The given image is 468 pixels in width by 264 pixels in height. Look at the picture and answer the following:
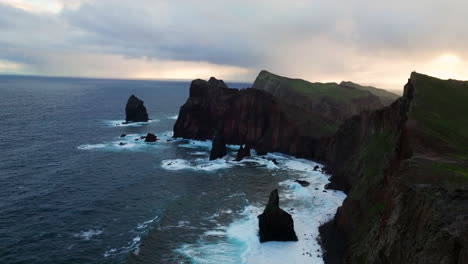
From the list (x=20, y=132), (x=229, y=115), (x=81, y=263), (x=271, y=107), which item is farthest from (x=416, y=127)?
(x=20, y=132)

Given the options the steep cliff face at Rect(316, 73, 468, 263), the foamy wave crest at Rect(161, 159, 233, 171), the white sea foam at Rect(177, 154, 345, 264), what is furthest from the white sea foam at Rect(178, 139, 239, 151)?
the steep cliff face at Rect(316, 73, 468, 263)

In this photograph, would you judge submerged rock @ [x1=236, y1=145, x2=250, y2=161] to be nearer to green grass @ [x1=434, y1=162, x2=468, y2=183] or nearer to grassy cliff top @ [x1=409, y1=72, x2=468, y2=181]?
grassy cliff top @ [x1=409, y1=72, x2=468, y2=181]

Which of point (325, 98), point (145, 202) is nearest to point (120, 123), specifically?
point (325, 98)

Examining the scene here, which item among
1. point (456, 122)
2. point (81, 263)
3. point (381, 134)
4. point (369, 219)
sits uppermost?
point (456, 122)

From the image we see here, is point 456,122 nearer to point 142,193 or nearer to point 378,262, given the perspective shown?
point 378,262

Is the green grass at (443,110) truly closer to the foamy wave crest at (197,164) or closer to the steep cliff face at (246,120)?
the steep cliff face at (246,120)

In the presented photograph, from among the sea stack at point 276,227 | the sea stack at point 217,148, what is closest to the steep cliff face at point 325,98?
the sea stack at point 217,148
